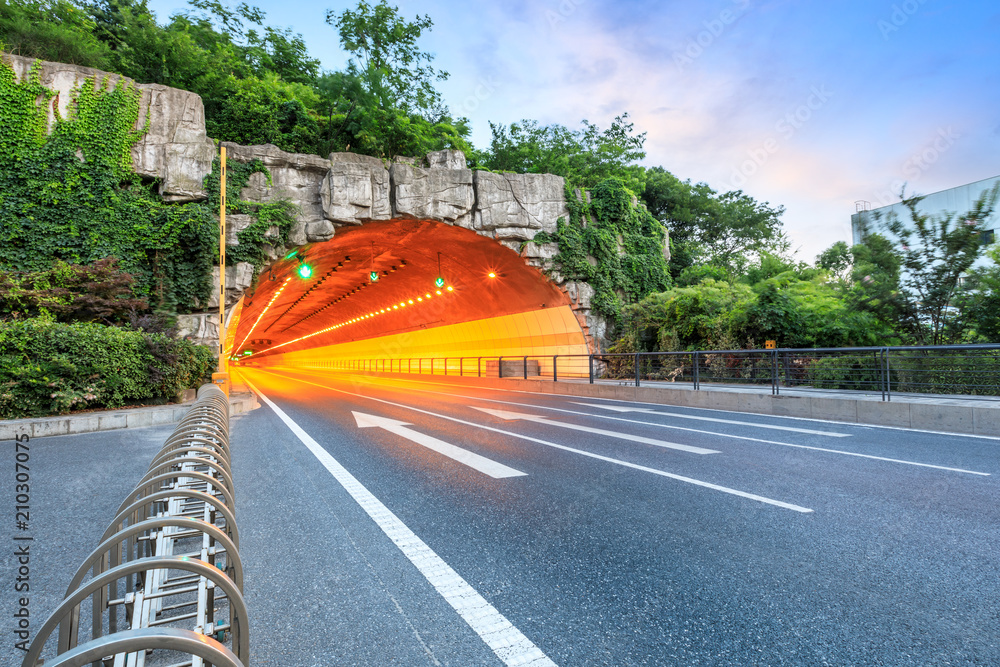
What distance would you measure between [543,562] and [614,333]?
22.2 meters

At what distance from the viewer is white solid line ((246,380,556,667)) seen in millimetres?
2385

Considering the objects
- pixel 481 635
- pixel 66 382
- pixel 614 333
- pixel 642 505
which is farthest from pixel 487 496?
pixel 614 333

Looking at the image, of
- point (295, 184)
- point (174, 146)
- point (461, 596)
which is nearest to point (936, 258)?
point (461, 596)

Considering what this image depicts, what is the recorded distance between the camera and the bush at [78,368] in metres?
10.1

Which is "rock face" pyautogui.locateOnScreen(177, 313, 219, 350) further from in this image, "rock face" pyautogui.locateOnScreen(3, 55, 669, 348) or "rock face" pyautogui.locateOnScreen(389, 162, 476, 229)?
"rock face" pyautogui.locateOnScreen(389, 162, 476, 229)

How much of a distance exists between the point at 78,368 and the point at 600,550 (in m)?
12.0

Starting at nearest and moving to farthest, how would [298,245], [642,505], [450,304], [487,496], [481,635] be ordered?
1. [481,635]
2. [642,505]
3. [487,496]
4. [298,245]
5. [450,304]

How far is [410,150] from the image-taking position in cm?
2475

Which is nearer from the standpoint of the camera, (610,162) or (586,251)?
(586,251)

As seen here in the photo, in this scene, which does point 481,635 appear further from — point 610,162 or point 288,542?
point 610,162

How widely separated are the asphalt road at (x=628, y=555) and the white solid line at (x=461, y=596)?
0.01m

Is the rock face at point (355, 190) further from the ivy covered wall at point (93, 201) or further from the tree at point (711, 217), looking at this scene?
the tree at point (711, 217)

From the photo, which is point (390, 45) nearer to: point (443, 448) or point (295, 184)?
point (295, 184)

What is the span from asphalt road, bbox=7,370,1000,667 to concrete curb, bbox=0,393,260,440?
2.69m
